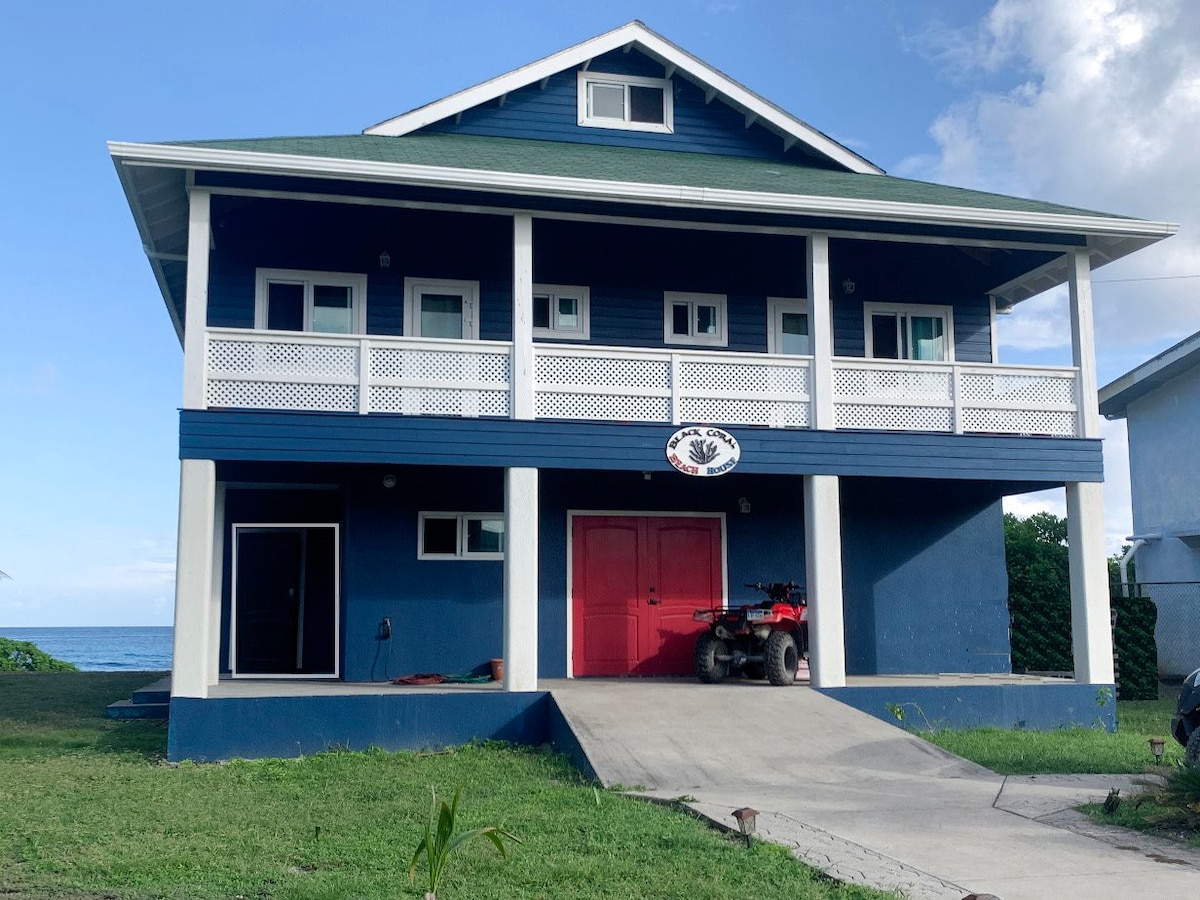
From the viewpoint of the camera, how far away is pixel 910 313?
59.1 feet

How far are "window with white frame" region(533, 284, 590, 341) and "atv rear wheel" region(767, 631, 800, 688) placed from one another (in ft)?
15.8

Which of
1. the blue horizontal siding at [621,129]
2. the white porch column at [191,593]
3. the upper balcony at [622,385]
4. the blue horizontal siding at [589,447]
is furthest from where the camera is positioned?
A: the blue horizontal siding at [621,129]

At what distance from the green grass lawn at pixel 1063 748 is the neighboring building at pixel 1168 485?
8.76 metres

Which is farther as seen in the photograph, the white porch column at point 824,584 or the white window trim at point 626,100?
the white window trim at point 626,100

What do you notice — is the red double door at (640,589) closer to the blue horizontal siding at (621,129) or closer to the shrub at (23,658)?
the blue horizontal siding at (621,129)

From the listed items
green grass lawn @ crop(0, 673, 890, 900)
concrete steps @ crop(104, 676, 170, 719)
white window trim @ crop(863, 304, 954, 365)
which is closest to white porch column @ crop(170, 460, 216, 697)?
green grass lawn @ crop(0, 673, 890, 900)

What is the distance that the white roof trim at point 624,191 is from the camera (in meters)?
13.0

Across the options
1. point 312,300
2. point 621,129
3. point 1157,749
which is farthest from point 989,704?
point 312,300

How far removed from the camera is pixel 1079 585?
15133 mm

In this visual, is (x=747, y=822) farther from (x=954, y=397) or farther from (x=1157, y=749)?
(x=954, y=397)

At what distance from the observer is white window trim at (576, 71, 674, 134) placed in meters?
17.9

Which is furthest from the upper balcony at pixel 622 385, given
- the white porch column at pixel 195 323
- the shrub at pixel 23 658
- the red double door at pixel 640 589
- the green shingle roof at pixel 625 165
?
the shrub at pixel 23 658

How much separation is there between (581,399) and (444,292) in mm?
3301

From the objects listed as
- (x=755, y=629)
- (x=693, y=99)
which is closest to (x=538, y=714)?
(x=755, y=629)
